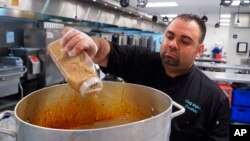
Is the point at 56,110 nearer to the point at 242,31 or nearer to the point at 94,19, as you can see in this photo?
the point at 94,19

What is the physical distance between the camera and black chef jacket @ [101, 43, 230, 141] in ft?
3.59

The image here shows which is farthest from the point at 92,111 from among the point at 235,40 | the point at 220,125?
the point at 235,40

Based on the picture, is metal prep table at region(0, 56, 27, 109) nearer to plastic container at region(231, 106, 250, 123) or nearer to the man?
the man

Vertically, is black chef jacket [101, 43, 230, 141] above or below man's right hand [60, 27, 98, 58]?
below

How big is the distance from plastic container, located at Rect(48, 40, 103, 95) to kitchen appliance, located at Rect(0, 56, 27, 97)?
1.93m

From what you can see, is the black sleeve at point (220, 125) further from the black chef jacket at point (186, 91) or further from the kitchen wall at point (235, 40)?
the kitchen wall at point (235, 40)

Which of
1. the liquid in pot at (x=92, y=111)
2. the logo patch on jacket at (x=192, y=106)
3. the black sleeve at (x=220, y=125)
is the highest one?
the liquid in pot at (x=92, y=111)

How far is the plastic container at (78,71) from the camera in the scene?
1.81ft

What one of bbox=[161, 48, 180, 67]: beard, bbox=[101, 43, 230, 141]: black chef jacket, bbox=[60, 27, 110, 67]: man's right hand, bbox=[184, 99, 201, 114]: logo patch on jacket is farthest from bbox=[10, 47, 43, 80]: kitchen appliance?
bbox=[60, 27, 110, 67]: man's right hand

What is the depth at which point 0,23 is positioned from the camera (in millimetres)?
3031

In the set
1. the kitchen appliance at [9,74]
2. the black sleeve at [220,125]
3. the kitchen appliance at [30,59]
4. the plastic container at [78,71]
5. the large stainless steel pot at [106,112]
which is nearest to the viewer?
the large stainless steel pot at [106,112]

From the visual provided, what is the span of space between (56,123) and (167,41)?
67 cm

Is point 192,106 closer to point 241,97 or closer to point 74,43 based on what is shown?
point 74,43

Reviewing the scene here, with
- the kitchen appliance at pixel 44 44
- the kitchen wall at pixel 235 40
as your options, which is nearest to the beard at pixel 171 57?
the kitchen appliance at pixel 44 44
